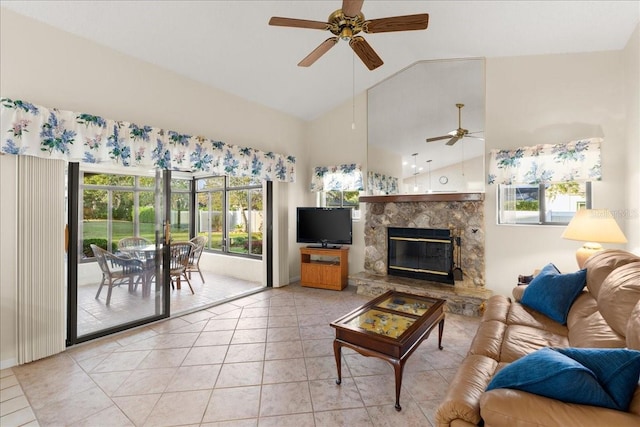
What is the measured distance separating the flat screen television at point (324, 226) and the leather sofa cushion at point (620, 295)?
3.26 meters

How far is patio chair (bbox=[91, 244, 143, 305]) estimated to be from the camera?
10.8 ft

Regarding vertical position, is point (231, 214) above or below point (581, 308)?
above

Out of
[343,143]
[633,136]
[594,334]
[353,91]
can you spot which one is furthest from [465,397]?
[353,91]

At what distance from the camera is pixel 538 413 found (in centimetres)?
111

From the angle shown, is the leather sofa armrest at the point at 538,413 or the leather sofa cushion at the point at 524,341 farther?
the leather sofa cushion at the point at 524,341

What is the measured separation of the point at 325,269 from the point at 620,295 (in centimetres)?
365

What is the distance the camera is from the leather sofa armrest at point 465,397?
1.30 metres

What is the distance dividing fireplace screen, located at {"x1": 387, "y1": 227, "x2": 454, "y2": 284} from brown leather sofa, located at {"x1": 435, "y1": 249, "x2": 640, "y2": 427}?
4.43 ft

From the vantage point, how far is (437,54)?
418 centimetres

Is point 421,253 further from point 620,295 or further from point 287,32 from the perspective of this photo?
point 287,32

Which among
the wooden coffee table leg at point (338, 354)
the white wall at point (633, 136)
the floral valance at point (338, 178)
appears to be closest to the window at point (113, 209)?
the wooden coffee table leg at point (338, 354)

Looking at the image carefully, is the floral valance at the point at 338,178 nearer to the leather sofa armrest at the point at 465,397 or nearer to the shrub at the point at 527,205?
the shrub at the point at 527,205

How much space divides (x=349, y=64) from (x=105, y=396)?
14.7ft

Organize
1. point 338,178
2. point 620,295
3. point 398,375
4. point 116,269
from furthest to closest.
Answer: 1. point 338,178
2. point 116,269
3. point 398,375
4. point 620,295
